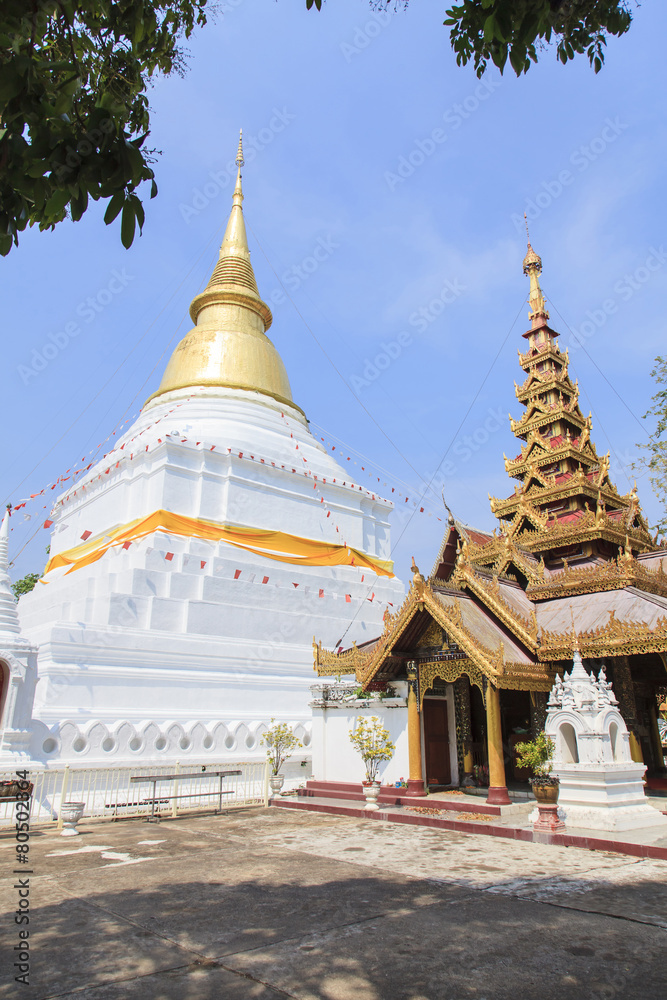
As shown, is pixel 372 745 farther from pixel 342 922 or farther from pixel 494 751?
pixel 342 922

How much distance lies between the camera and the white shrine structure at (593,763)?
9.62 meters

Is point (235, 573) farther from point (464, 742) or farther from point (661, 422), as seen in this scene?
point (661, 422)

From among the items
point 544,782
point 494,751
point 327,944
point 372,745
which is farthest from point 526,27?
point 372,745

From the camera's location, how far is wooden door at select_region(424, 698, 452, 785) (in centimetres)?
1370

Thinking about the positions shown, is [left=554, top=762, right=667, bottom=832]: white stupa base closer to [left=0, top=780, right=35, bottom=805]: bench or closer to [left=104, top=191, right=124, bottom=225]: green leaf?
[left=0, top=780, right=35, bottom=805]: bench

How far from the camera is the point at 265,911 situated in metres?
5.81

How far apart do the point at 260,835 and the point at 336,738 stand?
4.85m

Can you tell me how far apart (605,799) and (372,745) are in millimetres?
4927

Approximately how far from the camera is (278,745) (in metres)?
15.8

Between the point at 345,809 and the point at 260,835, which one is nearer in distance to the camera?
the point at 260,835

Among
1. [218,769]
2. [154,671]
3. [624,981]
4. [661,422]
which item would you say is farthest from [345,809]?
[661,422]

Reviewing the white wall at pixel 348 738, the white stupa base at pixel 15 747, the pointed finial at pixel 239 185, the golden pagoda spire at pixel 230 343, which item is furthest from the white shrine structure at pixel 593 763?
the pointed finial at pixel 239 185

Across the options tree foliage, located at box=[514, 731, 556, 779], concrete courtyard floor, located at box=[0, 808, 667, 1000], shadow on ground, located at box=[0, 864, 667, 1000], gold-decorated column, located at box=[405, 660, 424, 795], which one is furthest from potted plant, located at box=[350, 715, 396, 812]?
shadow on ground, located at box=[0, 864, 667, 1000]

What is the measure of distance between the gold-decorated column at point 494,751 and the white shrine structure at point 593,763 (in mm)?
964
